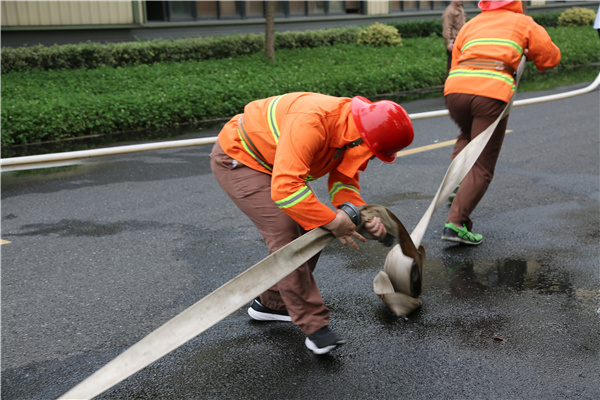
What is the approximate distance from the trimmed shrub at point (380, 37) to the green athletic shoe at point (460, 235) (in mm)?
14492

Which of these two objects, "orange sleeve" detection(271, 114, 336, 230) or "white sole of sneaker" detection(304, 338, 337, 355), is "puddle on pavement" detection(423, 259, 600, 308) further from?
"orange sleeve" detection(271, 114, 336, 230)

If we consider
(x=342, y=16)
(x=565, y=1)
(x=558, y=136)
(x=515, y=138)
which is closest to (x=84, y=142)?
(x=515, y=138)

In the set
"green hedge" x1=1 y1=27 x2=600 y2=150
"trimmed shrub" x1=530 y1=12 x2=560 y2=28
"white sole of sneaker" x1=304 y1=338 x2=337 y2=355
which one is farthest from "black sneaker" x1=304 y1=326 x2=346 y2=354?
"trimmed shrub" x1=530 y1=12 x2=560 y2=28

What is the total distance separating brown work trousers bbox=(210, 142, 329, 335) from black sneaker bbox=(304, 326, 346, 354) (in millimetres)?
29

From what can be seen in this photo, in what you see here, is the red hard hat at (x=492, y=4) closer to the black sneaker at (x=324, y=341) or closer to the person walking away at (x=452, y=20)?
the black sneaker at (x=324, y=341)

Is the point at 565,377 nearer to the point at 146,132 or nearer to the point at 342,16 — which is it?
the point at 146,132

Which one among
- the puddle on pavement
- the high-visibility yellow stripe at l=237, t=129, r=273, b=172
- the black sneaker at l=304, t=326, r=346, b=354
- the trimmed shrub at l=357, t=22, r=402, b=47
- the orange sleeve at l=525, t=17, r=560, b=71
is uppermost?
the trimmed shrub at l=357, t=22, r=402, b=47

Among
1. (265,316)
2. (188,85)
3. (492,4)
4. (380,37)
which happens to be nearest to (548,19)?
(380,37)

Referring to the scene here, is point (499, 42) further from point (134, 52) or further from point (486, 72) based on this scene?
point (134, 52)

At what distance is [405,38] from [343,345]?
18.7 meters

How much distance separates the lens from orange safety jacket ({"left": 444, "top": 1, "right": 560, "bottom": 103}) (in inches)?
180

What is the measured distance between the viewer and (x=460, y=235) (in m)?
4.83

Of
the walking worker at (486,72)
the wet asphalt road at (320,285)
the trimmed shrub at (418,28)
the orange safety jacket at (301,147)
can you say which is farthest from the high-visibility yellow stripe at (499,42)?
the trimmed shrub at (418,28)

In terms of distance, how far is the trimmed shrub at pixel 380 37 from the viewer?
18562mm
